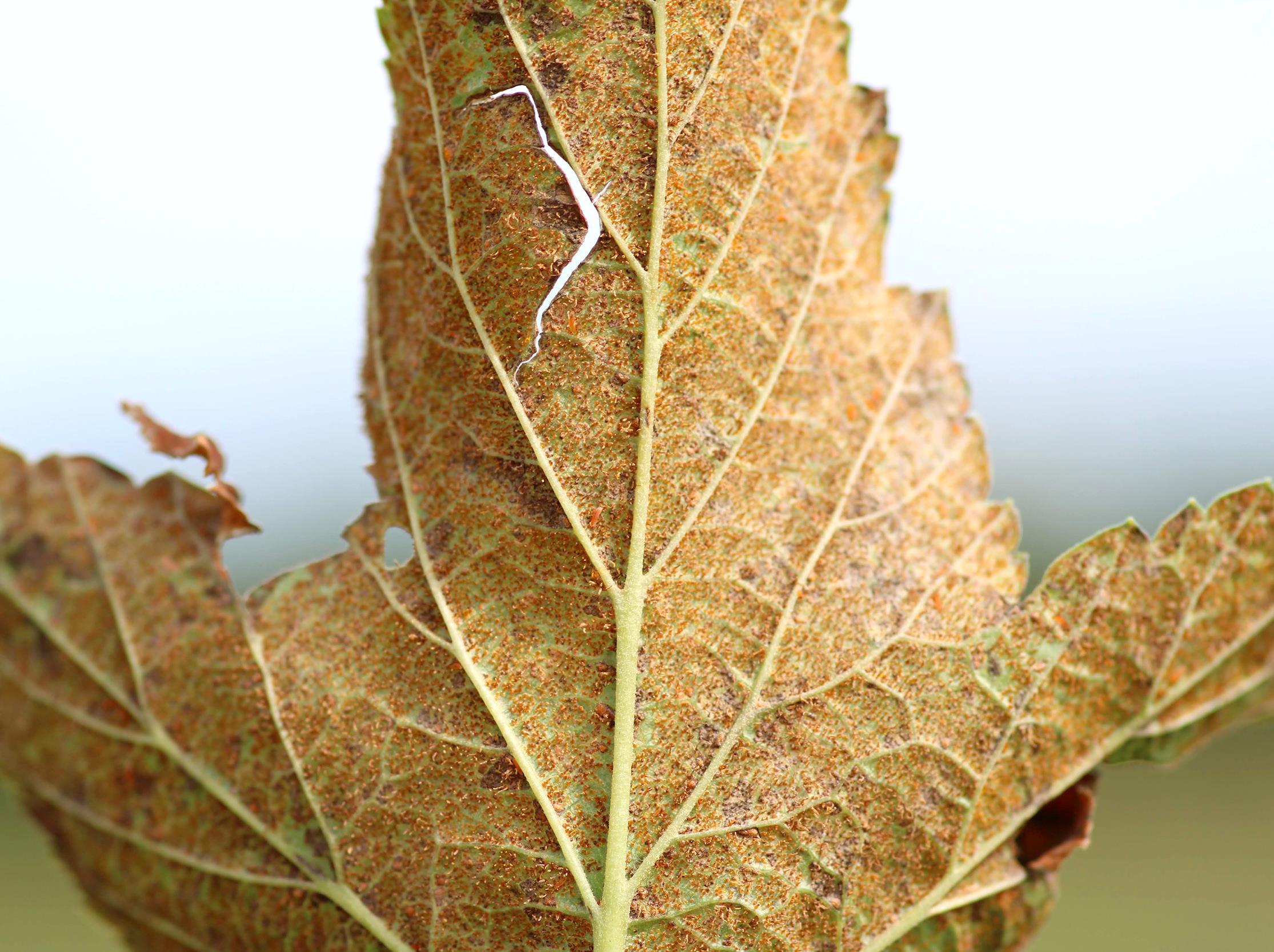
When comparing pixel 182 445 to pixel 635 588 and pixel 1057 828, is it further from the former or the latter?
pixel 1057 828

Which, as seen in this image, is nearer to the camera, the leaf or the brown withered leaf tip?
the leaf

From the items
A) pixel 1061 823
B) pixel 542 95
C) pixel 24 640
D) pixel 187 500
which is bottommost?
pixel 1061 823

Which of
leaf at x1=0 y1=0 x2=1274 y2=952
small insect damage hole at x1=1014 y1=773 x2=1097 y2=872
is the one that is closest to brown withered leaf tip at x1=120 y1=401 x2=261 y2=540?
leaf at x1=0 y1=0 x2=1274 y2=952

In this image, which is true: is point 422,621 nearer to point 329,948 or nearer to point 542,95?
point 329,948

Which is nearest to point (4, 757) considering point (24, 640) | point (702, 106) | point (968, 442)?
point (24, 640)

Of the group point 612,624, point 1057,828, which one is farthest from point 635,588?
point 1057,828

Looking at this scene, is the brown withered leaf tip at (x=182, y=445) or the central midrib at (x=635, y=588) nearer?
the central midrib at (x=635, y=588)

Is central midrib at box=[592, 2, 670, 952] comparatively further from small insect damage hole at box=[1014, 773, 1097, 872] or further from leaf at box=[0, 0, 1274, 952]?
small insect damage hole at box=[1014, 773, 1097, 872]

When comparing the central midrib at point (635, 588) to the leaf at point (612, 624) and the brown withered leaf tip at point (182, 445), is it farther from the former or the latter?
the brown withered leaf tip at point (182, 445)

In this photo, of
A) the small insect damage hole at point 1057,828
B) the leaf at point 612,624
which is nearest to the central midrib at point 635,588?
the leaf at point 612,624
